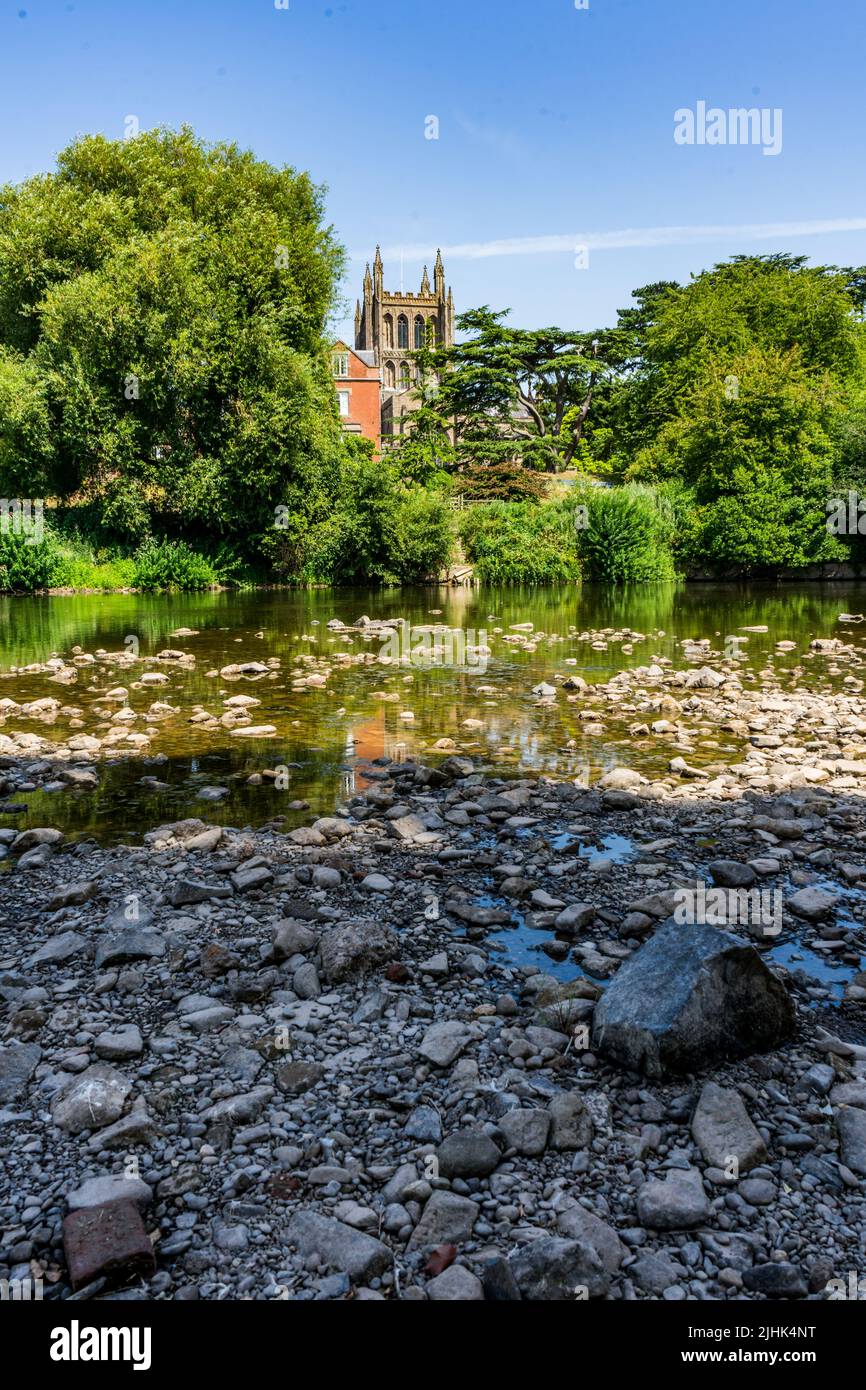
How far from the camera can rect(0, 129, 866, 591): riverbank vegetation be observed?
33219 millimetres

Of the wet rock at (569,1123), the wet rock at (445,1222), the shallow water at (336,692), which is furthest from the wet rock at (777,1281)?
the shallow water at (336,692)

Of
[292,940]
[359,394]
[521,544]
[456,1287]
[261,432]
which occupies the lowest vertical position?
[456,1287]

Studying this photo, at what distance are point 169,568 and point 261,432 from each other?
6.41 meters

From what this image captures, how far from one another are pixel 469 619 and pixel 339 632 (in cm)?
441

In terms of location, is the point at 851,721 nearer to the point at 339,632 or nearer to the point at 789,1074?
the point at 789,1074

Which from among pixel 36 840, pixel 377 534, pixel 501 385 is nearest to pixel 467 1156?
pixel 36 840

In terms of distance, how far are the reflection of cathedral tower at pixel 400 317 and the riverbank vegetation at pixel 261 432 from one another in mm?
72879

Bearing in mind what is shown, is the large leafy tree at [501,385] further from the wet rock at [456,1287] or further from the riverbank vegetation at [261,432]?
the wet rock at [456,1287]

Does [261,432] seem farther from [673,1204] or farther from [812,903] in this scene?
[673,1204]

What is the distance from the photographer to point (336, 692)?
1202 cm

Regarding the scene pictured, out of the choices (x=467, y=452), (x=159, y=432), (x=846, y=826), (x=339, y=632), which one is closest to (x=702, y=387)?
(x=467, y=452)

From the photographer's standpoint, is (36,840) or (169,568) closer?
(36,840)

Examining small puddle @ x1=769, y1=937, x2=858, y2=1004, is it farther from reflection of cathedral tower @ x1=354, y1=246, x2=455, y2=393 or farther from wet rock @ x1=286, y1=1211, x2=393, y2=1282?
reflection of cathedral tower @ x1=354, y1=246, x2=455, y2=393

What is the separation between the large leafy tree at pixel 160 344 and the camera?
32844 mm
